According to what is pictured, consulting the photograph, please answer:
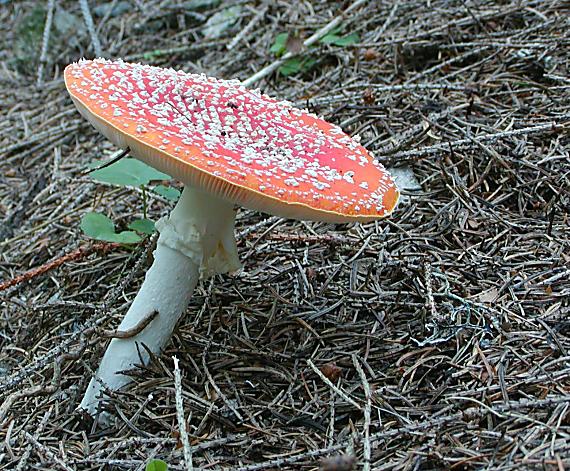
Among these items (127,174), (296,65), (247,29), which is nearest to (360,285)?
(127,174)

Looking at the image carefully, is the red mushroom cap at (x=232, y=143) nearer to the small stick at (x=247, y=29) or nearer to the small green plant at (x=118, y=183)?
the small green plant at (x=118, y=183)

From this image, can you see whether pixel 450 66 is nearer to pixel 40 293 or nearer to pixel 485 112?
pixel 485 112

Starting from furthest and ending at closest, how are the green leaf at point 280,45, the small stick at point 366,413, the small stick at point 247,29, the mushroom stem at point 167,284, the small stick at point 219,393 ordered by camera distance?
the small stick at point 247,29 < the green leaf at point 280,45 < the mushroom stem at point 167,284 < the small stick at point 219,393 < the small stick at point 366,413

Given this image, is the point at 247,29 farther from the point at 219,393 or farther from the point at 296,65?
the point at 219,393

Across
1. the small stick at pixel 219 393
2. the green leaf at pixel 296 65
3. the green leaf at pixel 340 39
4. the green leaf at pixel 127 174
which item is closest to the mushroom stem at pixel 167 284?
the small stick at pixel 219 393

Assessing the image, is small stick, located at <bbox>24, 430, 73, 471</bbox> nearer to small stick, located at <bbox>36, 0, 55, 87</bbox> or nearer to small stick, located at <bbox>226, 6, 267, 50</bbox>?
small stick, located at <bbox>226, 6, 267, 50</bbox>

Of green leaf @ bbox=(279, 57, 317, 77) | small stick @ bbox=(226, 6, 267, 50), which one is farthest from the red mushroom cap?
small stick @ bbox=(226, 6, 267, 50)
